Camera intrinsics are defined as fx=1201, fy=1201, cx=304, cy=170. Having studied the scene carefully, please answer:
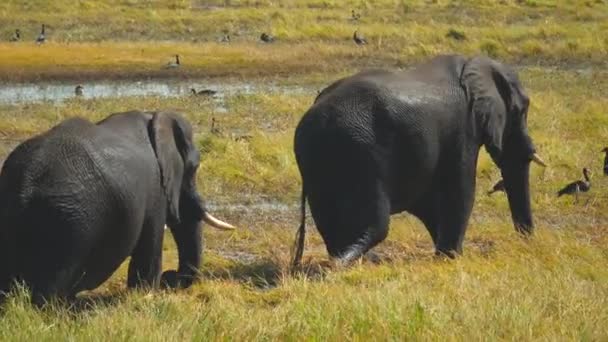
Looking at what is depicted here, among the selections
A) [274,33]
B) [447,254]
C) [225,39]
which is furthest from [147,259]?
[274,33]

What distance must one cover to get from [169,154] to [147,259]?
1.05 metres

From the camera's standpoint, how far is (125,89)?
2914 centimetres

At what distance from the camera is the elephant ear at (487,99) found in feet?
41.7

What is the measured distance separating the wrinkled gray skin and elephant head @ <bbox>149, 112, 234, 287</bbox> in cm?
2

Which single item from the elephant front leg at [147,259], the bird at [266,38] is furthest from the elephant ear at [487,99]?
the bird at [266,38]

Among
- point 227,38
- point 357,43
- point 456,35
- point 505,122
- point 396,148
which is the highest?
point 396,148

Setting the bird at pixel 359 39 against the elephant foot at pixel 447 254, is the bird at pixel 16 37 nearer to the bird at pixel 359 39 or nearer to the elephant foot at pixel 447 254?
the bird at pixel 359 39

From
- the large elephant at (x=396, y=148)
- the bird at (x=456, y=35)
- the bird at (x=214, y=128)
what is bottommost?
the bird at (x=456, y=35)

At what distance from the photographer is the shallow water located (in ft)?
89.1

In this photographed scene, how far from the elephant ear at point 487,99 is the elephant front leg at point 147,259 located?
390 centimetres

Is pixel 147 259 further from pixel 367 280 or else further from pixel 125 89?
pixel 125 89

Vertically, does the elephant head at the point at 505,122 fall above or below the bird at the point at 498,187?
above

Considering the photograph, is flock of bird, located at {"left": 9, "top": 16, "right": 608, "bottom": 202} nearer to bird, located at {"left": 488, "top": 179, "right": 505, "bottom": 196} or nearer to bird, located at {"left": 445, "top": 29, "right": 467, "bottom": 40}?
bird, located at {"left": 488, "top": 179, "right": 505, "bottom": 196}

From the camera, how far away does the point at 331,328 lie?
7.73m
